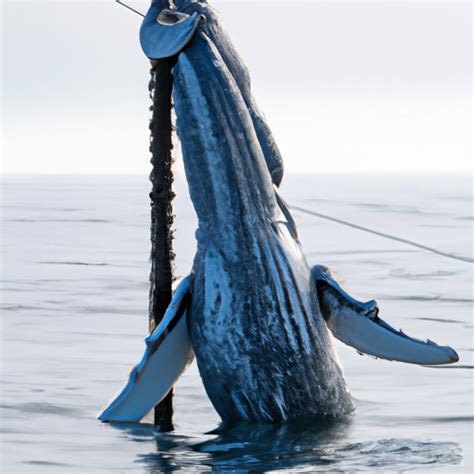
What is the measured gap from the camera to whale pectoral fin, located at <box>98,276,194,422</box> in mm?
9000

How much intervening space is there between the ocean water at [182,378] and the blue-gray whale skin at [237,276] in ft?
0.88

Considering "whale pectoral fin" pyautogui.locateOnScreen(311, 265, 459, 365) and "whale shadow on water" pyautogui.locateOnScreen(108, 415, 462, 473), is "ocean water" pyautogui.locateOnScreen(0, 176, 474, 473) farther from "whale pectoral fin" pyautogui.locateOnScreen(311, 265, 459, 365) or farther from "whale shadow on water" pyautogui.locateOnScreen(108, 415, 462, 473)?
"whale pectoral fin" pyautogui.locateOnScreen(311, 265, 459, 365)

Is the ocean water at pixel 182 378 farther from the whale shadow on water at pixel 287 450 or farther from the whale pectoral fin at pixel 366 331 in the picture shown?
the whale pectoral fin at pixel 366 331

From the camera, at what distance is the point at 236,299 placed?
30.1 ft

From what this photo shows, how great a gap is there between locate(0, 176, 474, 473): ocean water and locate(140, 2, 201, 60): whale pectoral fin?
87 centimetres

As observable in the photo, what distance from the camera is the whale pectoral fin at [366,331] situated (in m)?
9.08

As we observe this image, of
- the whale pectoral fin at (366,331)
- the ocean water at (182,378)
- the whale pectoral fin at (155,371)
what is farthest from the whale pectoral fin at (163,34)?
the whale pectoral fin at (366,331)

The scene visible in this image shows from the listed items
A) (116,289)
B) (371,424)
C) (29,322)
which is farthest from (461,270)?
(371,424)

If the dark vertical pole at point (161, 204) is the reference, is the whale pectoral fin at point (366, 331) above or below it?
below

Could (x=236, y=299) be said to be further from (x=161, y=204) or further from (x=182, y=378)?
(x=182, y=378)

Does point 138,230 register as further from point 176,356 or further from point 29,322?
point 176,356

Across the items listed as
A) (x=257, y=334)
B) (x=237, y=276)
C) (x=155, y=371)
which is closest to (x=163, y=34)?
(x=237, y=276)

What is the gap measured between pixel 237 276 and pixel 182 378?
2.57 metres

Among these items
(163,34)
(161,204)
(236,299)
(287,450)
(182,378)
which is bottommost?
(287,450)
